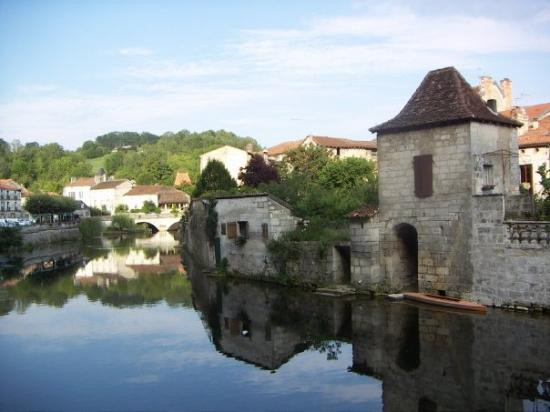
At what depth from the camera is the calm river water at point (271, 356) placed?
456 inches

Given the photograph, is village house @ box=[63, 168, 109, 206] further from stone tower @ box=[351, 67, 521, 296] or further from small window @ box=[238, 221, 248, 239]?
stone tower @ box=[351, 67, 521, 296]

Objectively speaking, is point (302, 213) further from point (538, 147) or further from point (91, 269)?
point (91, 269)

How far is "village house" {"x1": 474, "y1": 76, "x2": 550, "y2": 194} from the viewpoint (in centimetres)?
3014

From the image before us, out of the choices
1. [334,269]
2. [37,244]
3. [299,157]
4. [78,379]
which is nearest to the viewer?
[78,379]

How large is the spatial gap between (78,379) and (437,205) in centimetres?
1227

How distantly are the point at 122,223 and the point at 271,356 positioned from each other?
6553 centimetres

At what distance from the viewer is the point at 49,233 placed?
59.0m

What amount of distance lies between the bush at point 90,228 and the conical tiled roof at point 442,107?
180 ft

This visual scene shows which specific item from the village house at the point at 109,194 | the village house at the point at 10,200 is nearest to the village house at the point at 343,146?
the village house at the point at 10,200

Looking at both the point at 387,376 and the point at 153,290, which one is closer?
the point at 387,376

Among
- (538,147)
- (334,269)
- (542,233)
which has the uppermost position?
(538,147)

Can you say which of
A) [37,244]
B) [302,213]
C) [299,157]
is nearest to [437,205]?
[302,213]

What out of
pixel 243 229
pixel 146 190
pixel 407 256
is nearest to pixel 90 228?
pixel 146 190

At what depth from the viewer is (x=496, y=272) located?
17.8 metres
